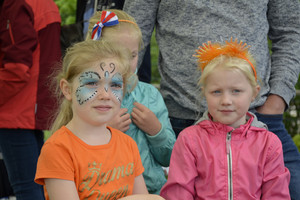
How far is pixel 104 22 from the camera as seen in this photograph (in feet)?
8.25

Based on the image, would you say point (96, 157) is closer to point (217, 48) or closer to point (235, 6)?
point (217, 48)

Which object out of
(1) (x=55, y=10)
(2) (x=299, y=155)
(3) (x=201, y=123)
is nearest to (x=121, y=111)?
Result: (3) (x=201, y=123)

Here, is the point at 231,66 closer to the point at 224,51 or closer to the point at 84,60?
the point at 224,51

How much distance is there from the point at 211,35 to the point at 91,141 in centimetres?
102

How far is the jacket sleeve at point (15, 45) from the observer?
316 cm

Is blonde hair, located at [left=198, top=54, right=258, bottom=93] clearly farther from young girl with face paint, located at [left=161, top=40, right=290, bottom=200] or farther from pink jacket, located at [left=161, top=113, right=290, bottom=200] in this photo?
pink jacket, located at [left=161, top=113, right=290, bottom=200]

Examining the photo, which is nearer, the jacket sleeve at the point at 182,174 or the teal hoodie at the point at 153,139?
the jacket sleeve at the point at 182,174

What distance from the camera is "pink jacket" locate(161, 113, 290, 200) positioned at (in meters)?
2.18

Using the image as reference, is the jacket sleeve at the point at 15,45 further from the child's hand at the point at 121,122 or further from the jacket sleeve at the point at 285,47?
the jacket sleeve at the point at 285,47

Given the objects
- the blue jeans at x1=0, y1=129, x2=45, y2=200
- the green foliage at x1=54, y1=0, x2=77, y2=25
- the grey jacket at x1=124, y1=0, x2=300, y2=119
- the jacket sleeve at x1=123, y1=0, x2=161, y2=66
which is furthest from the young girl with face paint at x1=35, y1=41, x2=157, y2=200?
the green foliage at x1=54, y1=0, x2=77, y2=25

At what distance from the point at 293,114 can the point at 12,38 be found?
2970 millimetres

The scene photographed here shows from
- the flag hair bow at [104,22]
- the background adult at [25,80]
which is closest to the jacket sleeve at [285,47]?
the flag hair bow at [104,22]

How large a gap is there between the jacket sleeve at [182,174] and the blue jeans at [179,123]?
0.39m

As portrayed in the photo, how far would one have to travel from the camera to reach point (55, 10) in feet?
11.6
